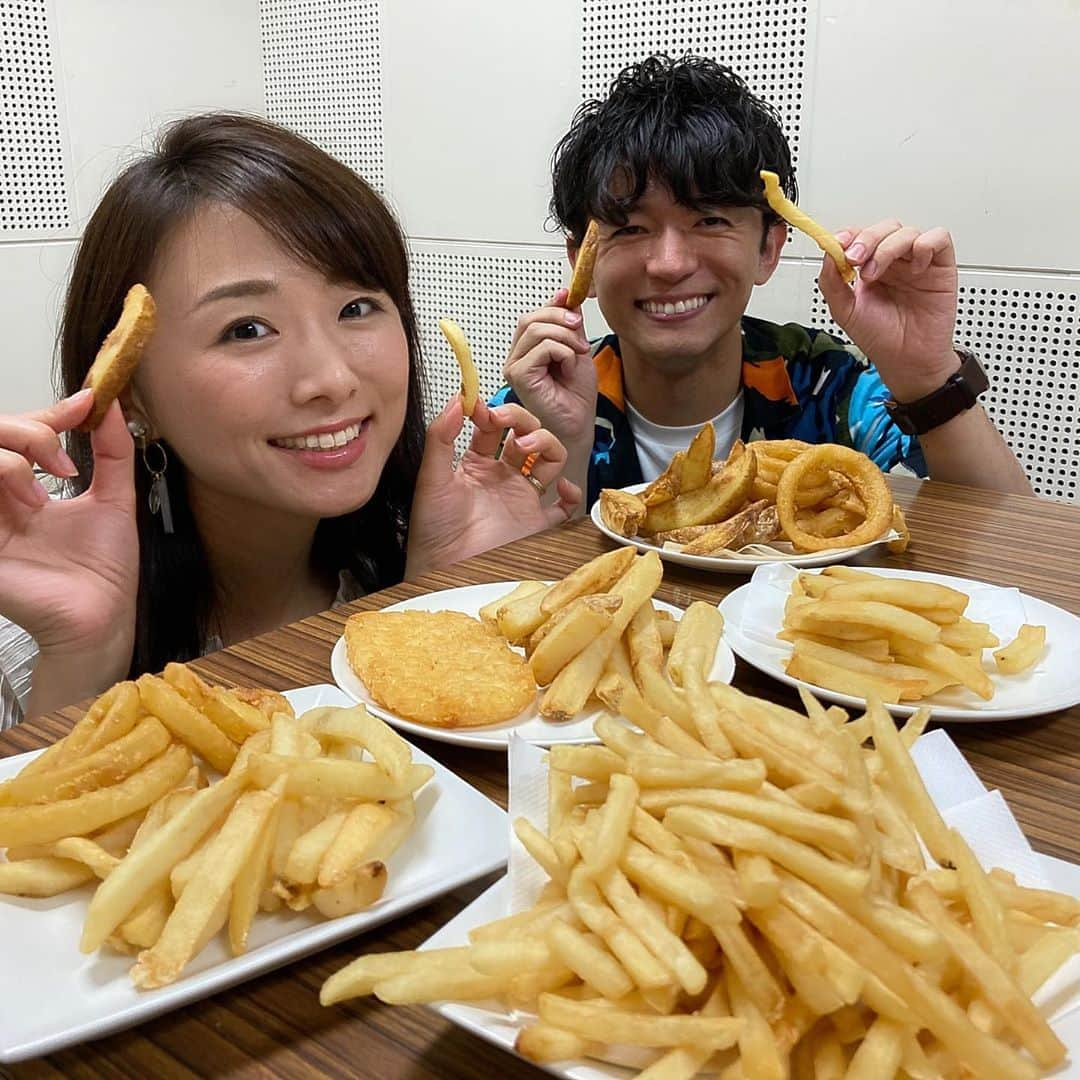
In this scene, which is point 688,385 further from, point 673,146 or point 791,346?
point 673,146

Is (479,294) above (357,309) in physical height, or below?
below

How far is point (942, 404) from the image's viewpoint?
2266mm

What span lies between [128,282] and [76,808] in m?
1.20

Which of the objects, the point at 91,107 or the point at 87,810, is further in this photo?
the point at 91,107

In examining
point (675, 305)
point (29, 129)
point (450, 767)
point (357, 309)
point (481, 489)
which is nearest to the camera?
point (450, 767)

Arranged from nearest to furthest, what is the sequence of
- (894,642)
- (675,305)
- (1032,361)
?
(894,642), (675,305), (1032,361)

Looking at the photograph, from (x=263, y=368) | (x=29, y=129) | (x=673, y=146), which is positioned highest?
(x=29, y=129)

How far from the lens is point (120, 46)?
15.0 ft

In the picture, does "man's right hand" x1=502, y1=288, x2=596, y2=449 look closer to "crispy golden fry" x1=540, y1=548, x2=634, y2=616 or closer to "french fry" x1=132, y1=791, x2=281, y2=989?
"crispy golden fry" x1=540, y1=548, x2=634, y2=616

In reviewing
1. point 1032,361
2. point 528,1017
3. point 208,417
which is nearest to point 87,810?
point 528,1017

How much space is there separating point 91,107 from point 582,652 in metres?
4.49

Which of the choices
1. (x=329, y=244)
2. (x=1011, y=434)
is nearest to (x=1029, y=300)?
(x=1011, y=434)

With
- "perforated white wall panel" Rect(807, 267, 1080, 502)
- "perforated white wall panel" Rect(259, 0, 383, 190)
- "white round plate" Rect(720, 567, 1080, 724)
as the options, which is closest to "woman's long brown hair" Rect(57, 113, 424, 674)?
"white round plate" Rect(720, 567, 1080, 724)

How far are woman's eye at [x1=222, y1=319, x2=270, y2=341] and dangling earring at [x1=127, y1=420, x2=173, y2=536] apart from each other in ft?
0.92
